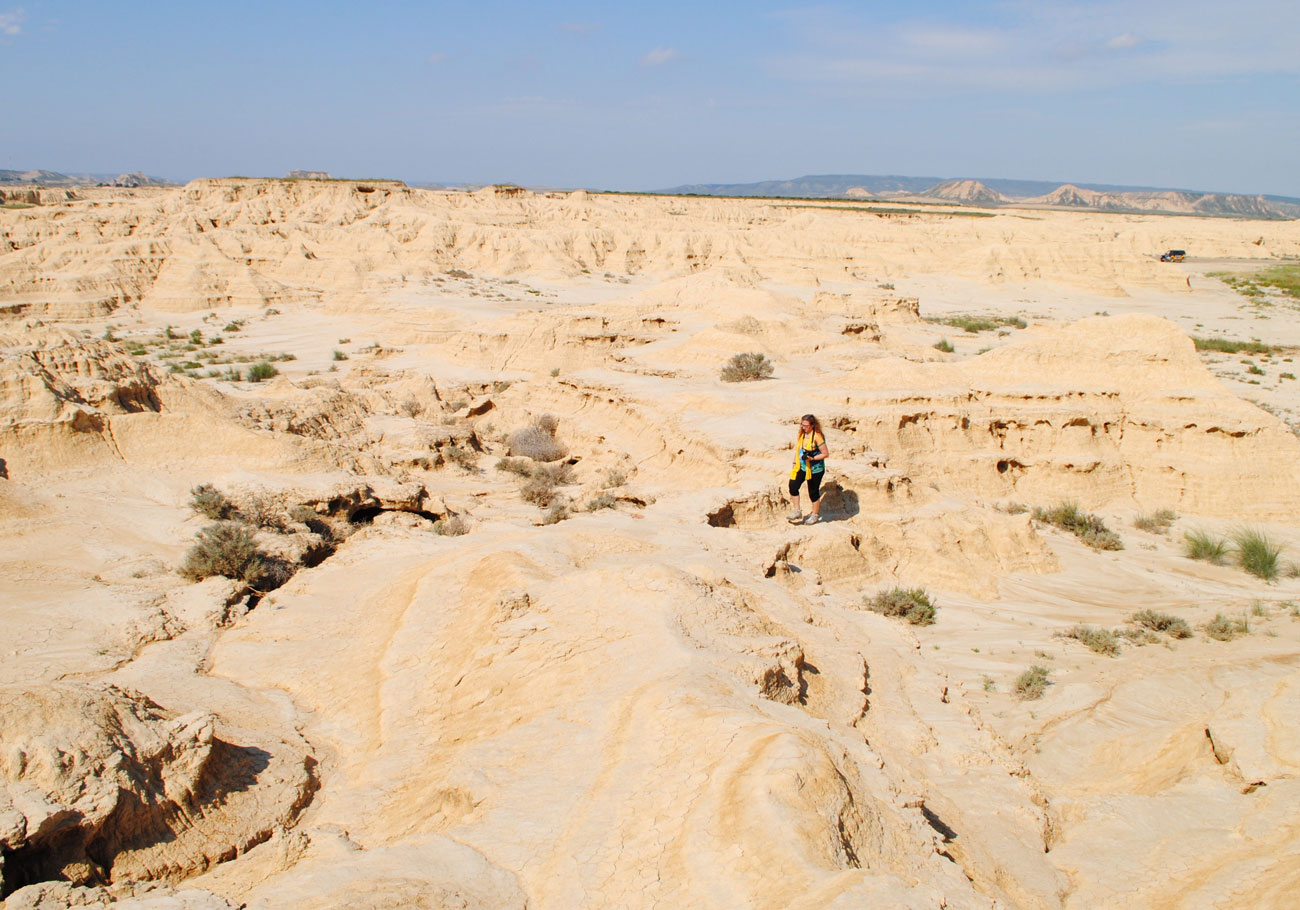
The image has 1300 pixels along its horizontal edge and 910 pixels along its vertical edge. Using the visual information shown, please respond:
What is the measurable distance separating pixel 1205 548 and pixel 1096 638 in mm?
3627

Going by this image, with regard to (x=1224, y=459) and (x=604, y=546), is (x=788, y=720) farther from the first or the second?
(x=1224, y=459)

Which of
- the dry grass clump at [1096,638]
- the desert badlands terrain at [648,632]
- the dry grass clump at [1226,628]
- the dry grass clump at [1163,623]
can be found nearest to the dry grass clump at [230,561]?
the desert badlands terrain at [648,632]

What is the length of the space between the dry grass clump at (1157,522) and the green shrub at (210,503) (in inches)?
439

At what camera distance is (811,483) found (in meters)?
8.72

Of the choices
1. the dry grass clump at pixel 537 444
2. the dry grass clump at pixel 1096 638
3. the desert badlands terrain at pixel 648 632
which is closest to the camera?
the desert badlands terrain at pixel 648 632

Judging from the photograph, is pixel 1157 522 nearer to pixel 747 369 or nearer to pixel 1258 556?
pixel 1258 556

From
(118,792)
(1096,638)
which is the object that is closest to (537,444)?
(1096,638)

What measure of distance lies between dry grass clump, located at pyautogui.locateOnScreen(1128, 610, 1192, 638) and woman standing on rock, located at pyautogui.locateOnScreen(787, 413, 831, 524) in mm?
A: 3181

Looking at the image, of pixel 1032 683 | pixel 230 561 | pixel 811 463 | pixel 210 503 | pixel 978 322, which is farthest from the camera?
pixel 978 322

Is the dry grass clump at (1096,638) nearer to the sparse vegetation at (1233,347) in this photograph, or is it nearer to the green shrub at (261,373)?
the green shrub at (261,373)

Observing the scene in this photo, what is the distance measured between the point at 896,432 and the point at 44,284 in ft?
96.7

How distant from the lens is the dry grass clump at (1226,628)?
24.6 feet

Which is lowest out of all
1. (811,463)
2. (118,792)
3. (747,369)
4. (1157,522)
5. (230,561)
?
(1157,522)

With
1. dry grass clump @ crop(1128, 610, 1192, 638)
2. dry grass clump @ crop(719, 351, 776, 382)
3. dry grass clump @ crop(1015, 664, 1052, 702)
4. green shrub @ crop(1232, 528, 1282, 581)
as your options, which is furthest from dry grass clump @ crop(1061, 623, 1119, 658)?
dry grass clump @ crop(719, 351, 776, 382)
